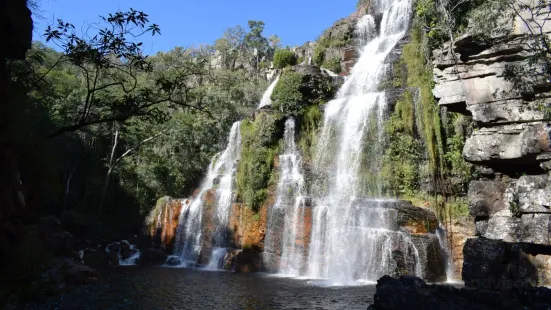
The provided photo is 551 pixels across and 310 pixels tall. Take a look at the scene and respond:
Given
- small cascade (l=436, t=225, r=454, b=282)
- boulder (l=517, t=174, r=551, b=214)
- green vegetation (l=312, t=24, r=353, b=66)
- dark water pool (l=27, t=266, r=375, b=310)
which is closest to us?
dark water pool (l=27, t=266, r=375, b=310)

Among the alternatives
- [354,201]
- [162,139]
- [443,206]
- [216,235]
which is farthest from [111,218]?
[443,206]

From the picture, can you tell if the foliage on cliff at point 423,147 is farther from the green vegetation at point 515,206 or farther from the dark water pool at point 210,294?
the dark water pool at point 210,294

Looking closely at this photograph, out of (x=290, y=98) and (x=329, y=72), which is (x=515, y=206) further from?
(x=329, y=72)

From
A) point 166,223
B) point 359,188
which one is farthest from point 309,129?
point 166,223

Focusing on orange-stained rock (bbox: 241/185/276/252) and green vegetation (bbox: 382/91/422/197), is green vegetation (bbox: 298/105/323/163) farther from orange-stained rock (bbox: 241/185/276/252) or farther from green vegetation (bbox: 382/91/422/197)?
green vegetation (bbox: 382/91/422/197)

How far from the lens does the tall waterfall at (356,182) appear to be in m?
14.2

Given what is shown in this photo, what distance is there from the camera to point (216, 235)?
20.6 metres

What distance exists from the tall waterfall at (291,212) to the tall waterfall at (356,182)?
1.71 feet

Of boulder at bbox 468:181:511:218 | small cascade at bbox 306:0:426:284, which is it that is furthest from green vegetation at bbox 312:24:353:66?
boulder at bbox 468:181:511:218

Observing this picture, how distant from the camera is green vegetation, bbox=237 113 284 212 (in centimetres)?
1964

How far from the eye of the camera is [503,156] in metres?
12.9

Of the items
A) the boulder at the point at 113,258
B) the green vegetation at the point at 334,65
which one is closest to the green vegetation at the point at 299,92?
the green vegetation at the point at 334,65

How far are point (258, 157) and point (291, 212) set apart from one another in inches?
177

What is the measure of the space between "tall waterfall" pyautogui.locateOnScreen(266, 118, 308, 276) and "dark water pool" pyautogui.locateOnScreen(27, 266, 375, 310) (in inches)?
57.7
